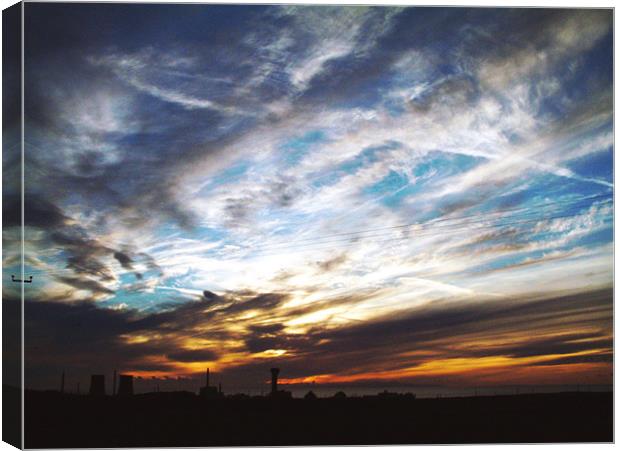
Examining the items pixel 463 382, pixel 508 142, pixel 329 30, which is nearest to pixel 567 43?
pixel 508 142

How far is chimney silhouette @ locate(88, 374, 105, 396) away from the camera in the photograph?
8789 mm

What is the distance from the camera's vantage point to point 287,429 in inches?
344

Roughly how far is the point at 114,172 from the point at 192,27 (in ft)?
5.49

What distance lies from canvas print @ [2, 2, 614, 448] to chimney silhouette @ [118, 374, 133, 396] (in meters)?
0.03

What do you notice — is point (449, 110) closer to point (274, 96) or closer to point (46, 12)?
point (274, 96)

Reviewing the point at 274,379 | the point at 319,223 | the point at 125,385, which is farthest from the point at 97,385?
the point at 319,223

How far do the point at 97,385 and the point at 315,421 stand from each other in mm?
2308

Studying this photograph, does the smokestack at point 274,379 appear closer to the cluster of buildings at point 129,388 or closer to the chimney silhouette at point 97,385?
the cluster of buildings at point 129,388

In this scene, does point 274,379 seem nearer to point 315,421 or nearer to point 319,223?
point 315,421

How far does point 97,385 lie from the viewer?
8938 mm

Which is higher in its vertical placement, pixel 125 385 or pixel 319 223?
pixel 319 223

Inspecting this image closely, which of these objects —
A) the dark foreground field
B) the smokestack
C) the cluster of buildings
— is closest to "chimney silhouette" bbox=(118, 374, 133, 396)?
the cluster of buildings

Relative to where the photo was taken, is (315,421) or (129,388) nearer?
(315,421)

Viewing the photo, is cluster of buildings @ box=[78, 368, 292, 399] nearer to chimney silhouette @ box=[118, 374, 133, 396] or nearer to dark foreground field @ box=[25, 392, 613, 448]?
chimney silhouette @ box=[118, 374, 133, 396]
